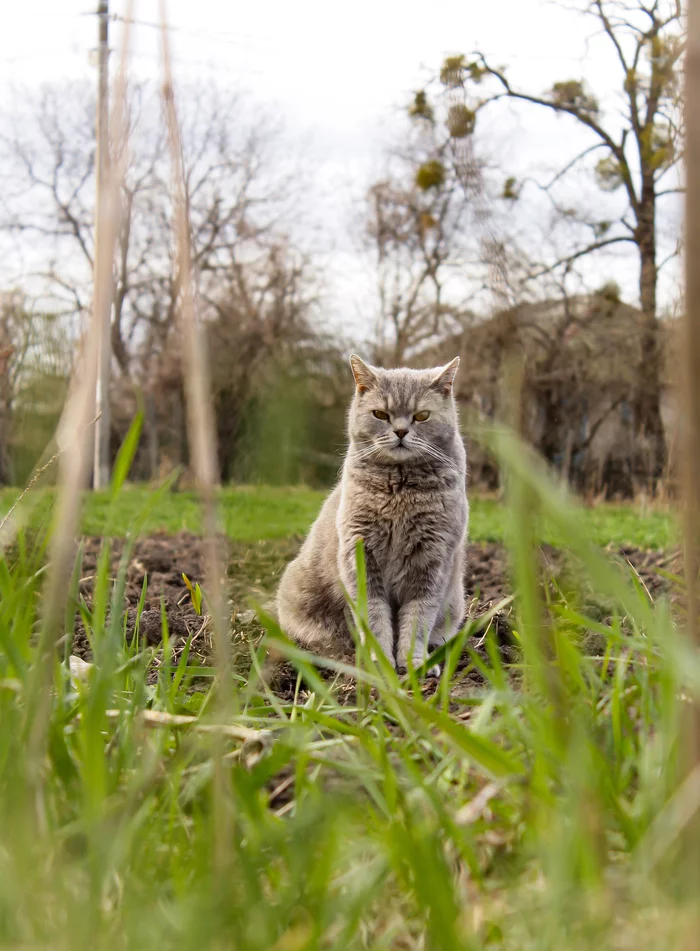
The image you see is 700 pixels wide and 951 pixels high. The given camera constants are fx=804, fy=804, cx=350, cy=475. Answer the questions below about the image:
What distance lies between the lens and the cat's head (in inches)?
121

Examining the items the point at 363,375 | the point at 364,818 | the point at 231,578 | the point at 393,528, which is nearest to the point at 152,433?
the point at 363,375

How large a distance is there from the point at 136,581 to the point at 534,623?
11.6 feet

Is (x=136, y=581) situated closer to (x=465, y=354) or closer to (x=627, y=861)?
(x=627, y=861)

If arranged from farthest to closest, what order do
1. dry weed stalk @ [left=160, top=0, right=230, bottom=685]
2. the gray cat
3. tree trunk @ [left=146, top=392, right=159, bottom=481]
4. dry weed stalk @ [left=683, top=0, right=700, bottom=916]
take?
tree trunk @ [left=146, top=392, right=159, bottom=481] < the gray cat < dry weed stalk @ [left=160, top=0, right=230, bottom=685] < dry weed stalk @ [left=683, top=0, right=700, bottom=916]

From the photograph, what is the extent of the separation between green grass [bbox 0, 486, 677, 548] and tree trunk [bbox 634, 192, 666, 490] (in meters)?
3.95

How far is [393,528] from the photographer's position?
295 cm

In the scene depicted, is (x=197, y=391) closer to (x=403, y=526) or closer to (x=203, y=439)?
(x=203, y=439)

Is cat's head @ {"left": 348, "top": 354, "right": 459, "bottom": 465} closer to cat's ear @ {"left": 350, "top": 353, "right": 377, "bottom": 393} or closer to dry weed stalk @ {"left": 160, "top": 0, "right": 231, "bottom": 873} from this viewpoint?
cat's ear @ {"left": 350, "top": 353, "right": 377, "bottom": 393}

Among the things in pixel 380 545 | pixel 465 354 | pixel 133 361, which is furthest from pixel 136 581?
pixel 133 361

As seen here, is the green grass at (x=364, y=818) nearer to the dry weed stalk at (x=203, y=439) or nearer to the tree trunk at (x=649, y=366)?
the dry weed stalk at (x=203, y=439)

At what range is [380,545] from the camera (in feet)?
9.64

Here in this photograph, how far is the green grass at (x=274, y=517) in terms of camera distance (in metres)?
1.28

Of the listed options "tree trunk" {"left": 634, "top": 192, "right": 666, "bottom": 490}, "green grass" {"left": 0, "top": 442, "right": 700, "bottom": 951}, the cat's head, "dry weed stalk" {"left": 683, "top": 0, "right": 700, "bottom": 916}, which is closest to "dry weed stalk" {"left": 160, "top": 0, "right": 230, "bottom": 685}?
"green grass" {"left": 0, "top": 442, "right": 700, "bottom": 951}

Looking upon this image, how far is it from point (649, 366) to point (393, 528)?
1239cm
